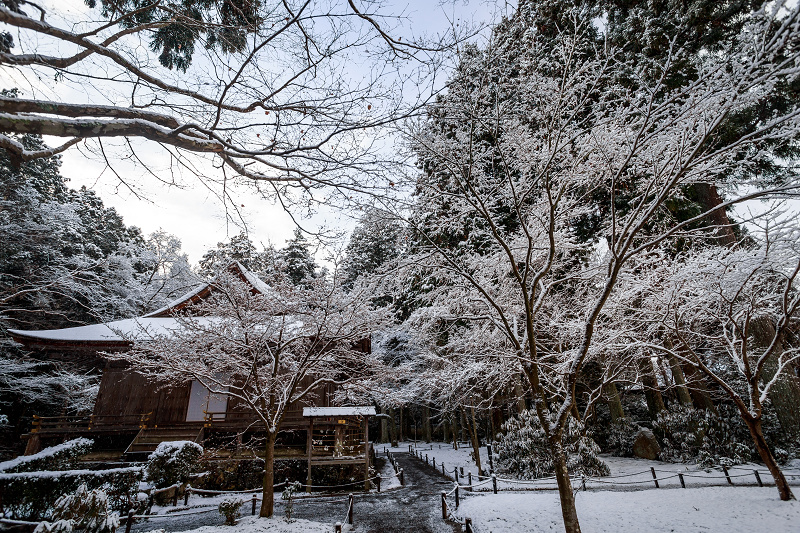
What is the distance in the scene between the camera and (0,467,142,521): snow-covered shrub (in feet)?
30.3

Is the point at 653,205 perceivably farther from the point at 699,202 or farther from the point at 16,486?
the point at 16,486

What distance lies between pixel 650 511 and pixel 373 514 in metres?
7.24

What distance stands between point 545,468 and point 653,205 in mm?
11652

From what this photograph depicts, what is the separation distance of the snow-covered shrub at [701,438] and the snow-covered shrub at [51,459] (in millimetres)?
22728

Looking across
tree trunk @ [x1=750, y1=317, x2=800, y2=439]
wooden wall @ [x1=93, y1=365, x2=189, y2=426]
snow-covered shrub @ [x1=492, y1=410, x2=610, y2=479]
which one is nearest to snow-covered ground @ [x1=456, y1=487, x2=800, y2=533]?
Answer: snow-covered shrub @ [x1=492, y1=410, x2=610, y2=479]

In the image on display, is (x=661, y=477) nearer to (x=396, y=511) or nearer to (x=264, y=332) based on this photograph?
(x=396, y=511)

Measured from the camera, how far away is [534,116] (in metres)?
6.93

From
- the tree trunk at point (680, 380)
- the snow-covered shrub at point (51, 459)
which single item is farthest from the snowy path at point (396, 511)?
the tree trunk at point (680, 380)

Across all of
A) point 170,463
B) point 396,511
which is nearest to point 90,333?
point 170,463

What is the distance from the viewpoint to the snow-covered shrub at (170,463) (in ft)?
35.0

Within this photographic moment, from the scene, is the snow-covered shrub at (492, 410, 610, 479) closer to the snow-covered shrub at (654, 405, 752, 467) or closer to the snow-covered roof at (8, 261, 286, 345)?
the snow-covered shrub at (654, 405, 752, 467)

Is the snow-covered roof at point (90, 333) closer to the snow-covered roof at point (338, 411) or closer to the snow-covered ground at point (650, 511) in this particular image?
the snow-covered roof at point (338, 411)

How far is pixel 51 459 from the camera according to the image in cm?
1099

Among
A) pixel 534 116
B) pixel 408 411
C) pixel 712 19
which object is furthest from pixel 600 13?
pixel 408 411
